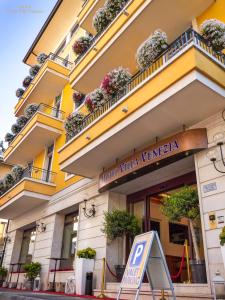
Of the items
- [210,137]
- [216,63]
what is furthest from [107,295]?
[216,63]

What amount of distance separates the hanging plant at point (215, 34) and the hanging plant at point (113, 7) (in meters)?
4.69

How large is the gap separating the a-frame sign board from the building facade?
4.53 ft

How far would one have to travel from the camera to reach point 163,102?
6.60 metres

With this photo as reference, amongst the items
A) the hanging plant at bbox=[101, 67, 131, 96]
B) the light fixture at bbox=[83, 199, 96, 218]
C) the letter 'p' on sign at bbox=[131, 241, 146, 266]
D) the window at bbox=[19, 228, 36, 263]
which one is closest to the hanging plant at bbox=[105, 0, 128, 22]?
the hanging plant at bbox=[101, 67, 131, 96]

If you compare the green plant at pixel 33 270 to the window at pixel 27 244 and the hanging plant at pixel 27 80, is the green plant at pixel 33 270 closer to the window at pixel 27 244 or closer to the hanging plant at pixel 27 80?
the window at pixel 27 244

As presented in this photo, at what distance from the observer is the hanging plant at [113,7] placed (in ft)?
35.1

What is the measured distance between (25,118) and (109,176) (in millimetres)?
9872

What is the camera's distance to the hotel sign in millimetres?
6988

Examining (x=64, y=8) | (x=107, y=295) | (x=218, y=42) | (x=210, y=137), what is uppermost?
(x=64, y=8)

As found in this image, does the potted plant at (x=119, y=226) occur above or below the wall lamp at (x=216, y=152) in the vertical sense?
below

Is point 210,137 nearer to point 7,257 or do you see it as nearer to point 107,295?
point 107,295

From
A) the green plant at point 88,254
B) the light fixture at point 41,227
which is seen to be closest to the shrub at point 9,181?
the light fixture at point 41,227

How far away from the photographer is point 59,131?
1445cm

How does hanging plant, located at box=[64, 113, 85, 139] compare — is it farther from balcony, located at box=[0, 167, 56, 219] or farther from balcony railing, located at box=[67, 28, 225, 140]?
balcony, located at box=[0, 167, 56, 219]
